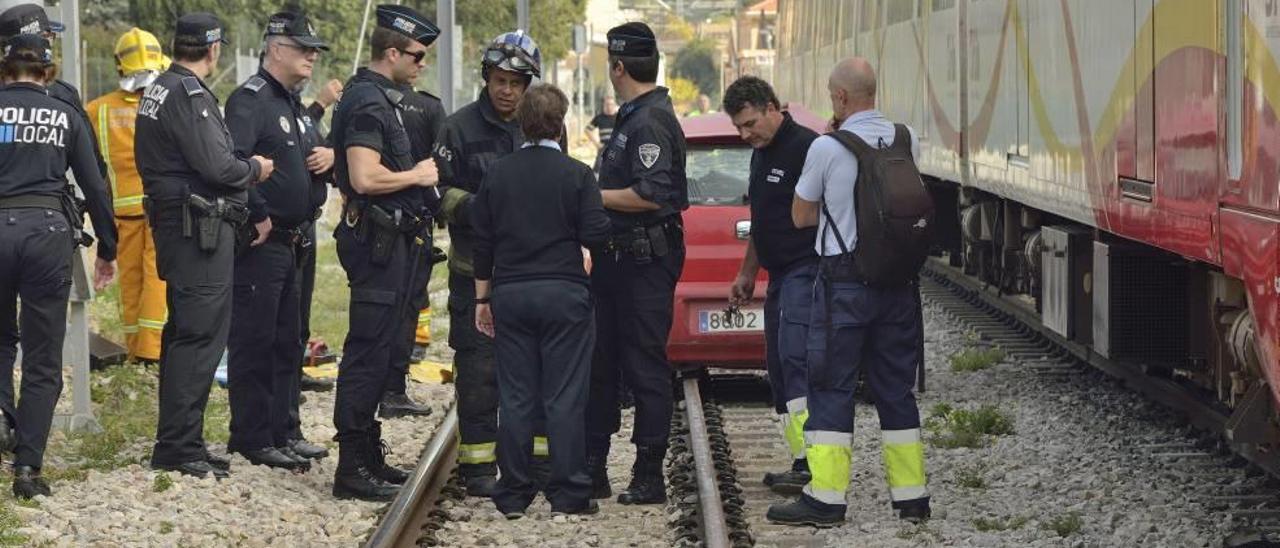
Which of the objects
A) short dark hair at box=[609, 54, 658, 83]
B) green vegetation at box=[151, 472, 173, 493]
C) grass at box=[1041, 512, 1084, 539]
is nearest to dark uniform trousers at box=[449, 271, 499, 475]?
short dark hair at box=[609, 54, 658, 83]

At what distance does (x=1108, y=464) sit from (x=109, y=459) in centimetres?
446

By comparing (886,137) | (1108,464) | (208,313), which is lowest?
(1108,464)

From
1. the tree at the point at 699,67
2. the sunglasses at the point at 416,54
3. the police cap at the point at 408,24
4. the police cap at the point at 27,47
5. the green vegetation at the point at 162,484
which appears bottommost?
the tree at the point at 699,67

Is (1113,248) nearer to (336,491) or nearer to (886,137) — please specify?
(886,137)

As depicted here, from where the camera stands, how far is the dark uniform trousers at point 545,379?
8.48 metres

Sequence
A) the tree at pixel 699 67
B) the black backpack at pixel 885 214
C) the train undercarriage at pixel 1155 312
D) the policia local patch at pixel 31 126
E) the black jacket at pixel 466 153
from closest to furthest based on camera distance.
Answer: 1. the train undercarriage at pixel 1155 312
2. the black backpack at pixel 885 214
3. the policia local patch at pixel 31 126
4. the black jacket at pixel 466 153
5. the tree at pixel 699 67

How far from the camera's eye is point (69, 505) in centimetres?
852

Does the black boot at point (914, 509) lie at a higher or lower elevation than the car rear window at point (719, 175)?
lower

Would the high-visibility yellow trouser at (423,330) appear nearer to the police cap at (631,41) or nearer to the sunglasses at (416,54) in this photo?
the sunglasses at (416,54)

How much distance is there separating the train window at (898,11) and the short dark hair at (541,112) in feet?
32.3

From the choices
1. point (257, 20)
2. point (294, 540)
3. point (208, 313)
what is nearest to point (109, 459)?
point (208, 313)

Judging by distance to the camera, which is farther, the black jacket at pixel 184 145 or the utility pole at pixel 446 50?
the utility pole at pixel 446 50

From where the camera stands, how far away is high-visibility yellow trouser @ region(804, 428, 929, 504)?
8438 mm

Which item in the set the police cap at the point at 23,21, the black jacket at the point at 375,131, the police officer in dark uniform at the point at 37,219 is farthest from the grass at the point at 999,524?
the police cap at the point at 23,21
